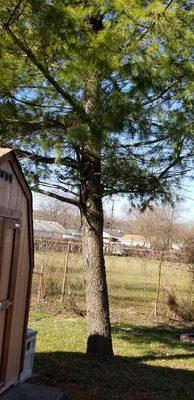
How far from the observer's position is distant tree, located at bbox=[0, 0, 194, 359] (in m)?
6.40

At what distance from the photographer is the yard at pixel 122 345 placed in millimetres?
7309

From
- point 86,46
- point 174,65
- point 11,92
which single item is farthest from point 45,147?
point 174,65

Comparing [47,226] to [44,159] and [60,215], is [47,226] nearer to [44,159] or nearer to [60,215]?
[60,215]

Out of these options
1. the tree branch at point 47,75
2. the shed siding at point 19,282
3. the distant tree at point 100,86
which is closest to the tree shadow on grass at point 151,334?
the distant tree at point 100,86

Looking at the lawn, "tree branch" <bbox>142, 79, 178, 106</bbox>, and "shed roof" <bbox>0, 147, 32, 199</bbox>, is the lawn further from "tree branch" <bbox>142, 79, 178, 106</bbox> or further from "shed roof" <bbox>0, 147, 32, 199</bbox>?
"tree branch" <bbox>142, 79, 178, 106</bbox>

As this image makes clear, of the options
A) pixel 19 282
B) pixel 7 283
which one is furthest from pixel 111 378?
pixel 7 283

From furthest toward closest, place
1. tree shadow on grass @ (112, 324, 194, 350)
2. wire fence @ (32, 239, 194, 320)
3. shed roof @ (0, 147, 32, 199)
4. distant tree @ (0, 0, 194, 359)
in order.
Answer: wire fence @ (32, 239, 194, 320) → tree shadow on grass @ (112, 324, 194, 350) → distant tree @ (0, 0, 194, 359) → shed roof @ (0, 147, 32, 199)

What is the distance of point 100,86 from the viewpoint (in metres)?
7.03

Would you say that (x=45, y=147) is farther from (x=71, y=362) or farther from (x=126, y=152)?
(x=71, y=362)

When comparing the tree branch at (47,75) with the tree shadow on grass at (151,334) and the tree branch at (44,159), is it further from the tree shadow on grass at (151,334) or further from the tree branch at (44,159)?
the tree shadow on grass at (151,334)

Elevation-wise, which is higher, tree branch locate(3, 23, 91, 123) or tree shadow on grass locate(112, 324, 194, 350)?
tree branch locate(3, 23, 91, 123)

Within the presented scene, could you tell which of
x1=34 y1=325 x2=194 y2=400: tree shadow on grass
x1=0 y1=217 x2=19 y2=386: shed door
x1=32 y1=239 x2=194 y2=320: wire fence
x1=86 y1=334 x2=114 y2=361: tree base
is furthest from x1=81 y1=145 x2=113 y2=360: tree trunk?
x1=32 y1=239 x2=194 y2=320: wire fence

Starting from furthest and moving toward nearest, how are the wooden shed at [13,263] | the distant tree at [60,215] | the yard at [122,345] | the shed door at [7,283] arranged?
the distant tree at [60,215] → the yard at [122,345] → the shed door at [7,283] → the wooden shed at [13,263]

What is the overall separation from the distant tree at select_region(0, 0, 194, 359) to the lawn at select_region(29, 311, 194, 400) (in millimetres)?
2767
